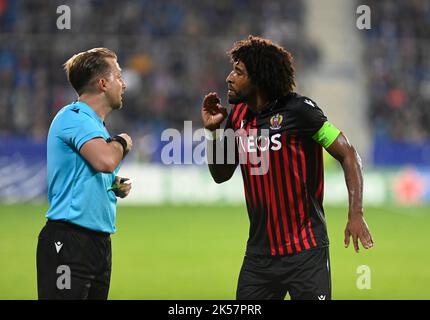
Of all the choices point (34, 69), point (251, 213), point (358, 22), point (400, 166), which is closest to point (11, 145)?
point (34, 69)

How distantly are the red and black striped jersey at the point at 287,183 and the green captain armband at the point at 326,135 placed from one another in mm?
50

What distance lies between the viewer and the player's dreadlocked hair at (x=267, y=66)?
4.86 m

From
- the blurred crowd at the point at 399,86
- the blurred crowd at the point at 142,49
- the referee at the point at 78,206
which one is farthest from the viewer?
the blurred crowd at the point at 399,86

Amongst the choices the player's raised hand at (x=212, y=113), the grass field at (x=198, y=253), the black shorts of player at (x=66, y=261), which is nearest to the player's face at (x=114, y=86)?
the player's raised hand at (x=212, y=113)

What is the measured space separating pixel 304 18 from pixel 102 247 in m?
19.5

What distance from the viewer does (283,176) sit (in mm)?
4777

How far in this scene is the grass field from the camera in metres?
8.89

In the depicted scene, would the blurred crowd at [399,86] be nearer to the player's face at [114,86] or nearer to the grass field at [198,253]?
the grass field at [198,253]

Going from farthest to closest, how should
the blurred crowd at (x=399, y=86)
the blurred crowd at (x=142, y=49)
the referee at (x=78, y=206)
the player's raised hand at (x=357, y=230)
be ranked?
1. the blurred crowd at (x=399, y=86)
2. the blurred crowd at (x=142, y=49)
3. the player's raised hand at (x=357, y=230)
4. the referee at (x=78, y=206)

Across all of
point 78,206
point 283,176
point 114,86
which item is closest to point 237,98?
point 283,176

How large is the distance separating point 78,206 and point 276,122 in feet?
4.32

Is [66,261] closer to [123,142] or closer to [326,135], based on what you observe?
[123,142]

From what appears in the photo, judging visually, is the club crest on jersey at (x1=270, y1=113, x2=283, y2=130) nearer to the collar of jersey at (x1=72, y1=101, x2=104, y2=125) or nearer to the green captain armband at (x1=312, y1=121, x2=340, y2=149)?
the green captain armband at (x1=312, y1=121, x2=340, y2=149)

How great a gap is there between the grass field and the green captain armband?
161 inches
